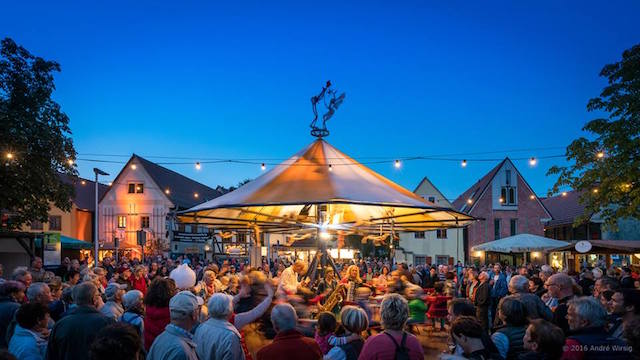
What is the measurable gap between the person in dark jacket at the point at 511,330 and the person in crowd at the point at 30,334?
3883 mm

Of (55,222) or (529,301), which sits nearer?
(529,301)

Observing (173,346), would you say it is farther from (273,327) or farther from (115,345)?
(273,327)

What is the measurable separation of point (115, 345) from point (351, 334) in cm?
232

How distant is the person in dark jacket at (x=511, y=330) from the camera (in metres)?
4.30

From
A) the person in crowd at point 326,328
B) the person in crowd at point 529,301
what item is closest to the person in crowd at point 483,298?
the person in crowd at point 529,301

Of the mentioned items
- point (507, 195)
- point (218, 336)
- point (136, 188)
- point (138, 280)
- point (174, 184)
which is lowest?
point (138, 280)

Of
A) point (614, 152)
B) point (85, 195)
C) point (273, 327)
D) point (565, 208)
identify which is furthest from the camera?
point (85, 195)

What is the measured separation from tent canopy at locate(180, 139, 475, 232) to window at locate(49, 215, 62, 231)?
111ft

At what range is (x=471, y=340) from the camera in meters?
3.50

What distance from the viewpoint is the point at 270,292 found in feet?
18.3

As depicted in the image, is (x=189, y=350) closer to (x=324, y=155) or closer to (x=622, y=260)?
(x=324, y=155)

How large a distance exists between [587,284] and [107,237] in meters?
38.8

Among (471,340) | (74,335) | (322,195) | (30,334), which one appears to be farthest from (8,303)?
(471,340)

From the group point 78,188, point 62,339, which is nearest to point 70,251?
point 78,188
